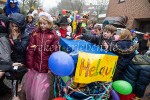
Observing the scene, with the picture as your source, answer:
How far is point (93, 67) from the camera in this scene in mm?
2914

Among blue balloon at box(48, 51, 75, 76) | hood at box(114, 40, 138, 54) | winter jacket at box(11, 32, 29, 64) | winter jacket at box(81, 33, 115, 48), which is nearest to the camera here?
blue balloon at box(48, 51, 75, 76)

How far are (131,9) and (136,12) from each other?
2.84 ft

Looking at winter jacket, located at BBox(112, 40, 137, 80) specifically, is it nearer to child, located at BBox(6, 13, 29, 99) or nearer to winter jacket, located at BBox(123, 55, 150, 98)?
winter jacket, located at BBox(123, 55, 150, 98)

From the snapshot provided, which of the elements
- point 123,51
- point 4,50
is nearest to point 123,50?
point 123,51

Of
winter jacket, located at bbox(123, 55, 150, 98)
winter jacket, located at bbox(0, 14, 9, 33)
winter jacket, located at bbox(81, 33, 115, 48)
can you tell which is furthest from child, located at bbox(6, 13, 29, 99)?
winter jacket, located at bbox(123, 55, 150, 98)

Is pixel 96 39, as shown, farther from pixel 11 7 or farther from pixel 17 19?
pixel 11 7

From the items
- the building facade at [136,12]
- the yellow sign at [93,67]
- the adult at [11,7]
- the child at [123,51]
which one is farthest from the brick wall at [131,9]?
the yellow sign at [93,67]

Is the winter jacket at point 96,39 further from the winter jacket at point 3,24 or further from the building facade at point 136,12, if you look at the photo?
the building facade at point 136,12

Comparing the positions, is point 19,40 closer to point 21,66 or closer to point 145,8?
point 21,66

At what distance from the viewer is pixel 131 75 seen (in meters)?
3.87

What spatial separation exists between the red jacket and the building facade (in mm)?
11828

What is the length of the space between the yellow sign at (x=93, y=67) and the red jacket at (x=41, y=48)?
2.37ft

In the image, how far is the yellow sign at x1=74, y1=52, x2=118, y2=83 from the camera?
284 cm

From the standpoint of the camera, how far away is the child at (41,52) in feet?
10.9
